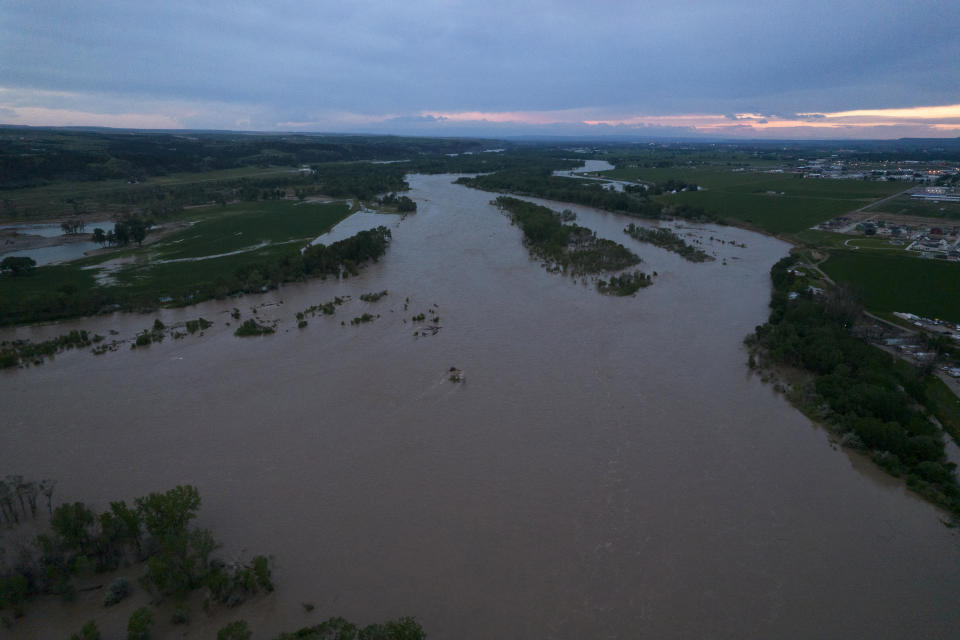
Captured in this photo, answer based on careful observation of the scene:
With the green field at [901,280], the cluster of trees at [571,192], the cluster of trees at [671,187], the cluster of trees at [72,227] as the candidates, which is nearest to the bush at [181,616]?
the green field at [901,280]

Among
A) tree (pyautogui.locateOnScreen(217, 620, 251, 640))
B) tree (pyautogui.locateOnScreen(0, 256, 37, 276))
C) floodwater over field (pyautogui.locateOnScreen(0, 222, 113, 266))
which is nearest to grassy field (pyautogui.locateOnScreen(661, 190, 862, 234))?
tree (pyautogui.locateOnScreen(217, 620, 251, 640))

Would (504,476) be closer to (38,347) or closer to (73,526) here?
(73,526)

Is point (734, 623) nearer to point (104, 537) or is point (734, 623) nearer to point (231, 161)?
point (104, 537)

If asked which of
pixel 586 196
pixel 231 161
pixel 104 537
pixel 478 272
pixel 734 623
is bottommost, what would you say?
pixel 734 623

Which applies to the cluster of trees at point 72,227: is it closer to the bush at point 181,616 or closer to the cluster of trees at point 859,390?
the bush at point 181,616

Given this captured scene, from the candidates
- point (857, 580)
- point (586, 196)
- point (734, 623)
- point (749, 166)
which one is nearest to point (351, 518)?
point (734, 623)

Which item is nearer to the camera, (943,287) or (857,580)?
(857,580)
